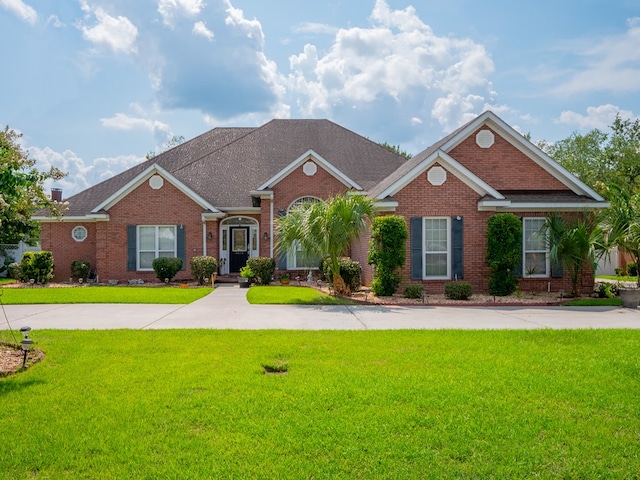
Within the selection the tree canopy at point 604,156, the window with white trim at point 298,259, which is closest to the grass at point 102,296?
the window with white trim at point 298,259

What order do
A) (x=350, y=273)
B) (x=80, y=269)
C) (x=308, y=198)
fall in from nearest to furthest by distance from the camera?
1. (x=350, y=273)
2. (x=308, y=198)
3. (x=80, y=269)

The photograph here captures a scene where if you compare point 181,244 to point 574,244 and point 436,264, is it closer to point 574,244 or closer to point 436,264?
point 436,264

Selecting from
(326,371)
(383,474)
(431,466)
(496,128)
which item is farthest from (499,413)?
(496,128)

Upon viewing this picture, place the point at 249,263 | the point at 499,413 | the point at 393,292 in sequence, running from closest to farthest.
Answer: the point at 499,413, the point at 393,292, the point at 249,263

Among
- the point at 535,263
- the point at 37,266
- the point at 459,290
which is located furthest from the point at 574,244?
Answer: the point at 37,266

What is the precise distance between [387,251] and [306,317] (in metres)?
4.55

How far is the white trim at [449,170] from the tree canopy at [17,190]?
996cm

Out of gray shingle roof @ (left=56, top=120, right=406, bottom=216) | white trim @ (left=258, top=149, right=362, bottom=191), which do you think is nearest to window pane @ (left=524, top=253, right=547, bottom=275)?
white trim @ (left=258, top=149, right=362, bottom=191)

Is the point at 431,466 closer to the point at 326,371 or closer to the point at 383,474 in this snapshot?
the point at 383,474

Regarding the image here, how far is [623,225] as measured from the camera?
14375mm

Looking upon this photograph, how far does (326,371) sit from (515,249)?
1070cm

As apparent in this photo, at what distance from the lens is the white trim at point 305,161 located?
63.2 ft

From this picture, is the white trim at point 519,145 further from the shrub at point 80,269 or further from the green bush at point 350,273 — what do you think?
the shrub at point 80,269

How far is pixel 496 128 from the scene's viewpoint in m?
17.3
